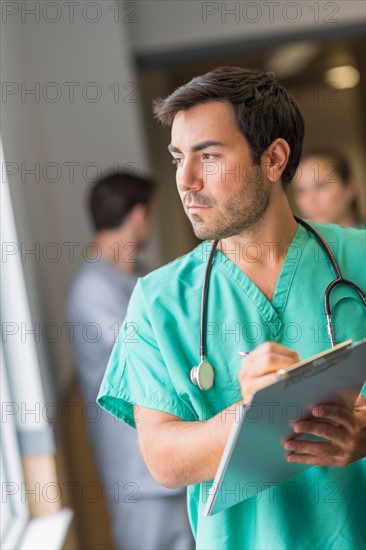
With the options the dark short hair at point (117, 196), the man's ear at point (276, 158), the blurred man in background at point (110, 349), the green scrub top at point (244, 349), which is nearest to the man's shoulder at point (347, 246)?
the green scrub top at point (244, 349)


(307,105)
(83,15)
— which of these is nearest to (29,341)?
(83,15)

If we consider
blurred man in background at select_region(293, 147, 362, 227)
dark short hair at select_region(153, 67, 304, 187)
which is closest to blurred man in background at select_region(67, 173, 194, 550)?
blurred man in background at select_region(293, 147, 362, 227)

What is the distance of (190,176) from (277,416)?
1.18 feet

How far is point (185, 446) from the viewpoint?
1.00 metres

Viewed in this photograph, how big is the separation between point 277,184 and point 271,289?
16cm

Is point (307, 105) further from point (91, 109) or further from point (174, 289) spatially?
point (174, 289)

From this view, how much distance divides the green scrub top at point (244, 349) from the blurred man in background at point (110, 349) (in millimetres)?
863

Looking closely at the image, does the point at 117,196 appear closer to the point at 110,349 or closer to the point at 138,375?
the point at 110,349

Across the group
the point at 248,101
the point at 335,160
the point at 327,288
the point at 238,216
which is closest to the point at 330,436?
the point at 327,288

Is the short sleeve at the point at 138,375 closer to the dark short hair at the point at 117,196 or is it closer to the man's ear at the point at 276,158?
the man's ear at the point at 276,158

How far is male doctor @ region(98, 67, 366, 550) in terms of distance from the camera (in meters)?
1.05

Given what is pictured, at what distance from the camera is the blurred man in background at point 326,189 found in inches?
92.5

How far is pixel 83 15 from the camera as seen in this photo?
8.70 ft

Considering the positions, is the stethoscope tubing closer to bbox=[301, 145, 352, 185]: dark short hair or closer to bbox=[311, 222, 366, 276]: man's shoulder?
bbox=[311, 222, 366, 276]: man's shoulder
